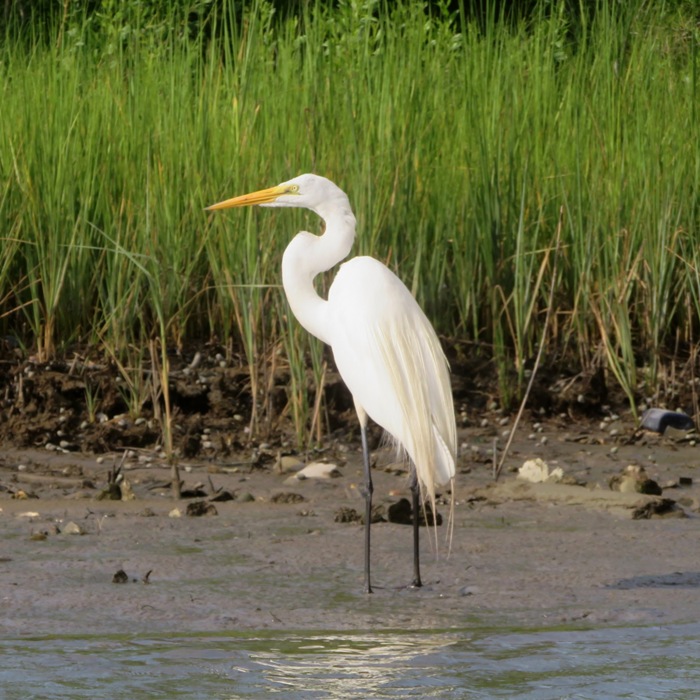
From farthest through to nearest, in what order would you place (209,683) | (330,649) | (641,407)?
(641,407) < (330,649) < (209,683)

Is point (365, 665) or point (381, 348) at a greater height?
point (381, 348)

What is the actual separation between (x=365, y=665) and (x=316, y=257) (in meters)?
1.56

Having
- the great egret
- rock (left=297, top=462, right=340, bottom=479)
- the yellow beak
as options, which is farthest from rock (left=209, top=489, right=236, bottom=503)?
the yellow beak

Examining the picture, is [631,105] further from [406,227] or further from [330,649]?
[330,649]

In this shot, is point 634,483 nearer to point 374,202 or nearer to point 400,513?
point 400,513

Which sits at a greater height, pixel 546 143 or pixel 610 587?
pixel 546 143

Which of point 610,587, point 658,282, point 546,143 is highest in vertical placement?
point 546,143

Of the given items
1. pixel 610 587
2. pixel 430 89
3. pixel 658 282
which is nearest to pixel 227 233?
pixel 430 89

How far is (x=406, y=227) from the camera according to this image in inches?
227

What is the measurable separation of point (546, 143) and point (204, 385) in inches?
76.7

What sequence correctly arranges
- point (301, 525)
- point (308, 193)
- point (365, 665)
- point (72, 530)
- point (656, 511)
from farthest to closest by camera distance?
point (656, 511), point (301, 525), point (72, 530), point (308, 193), point (365, 665)

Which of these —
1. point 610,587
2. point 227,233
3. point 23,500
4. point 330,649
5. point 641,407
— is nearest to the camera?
point 330,649

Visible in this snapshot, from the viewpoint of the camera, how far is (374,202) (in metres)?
5.50

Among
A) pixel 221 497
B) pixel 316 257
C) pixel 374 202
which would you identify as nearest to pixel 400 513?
pixel 221 497
